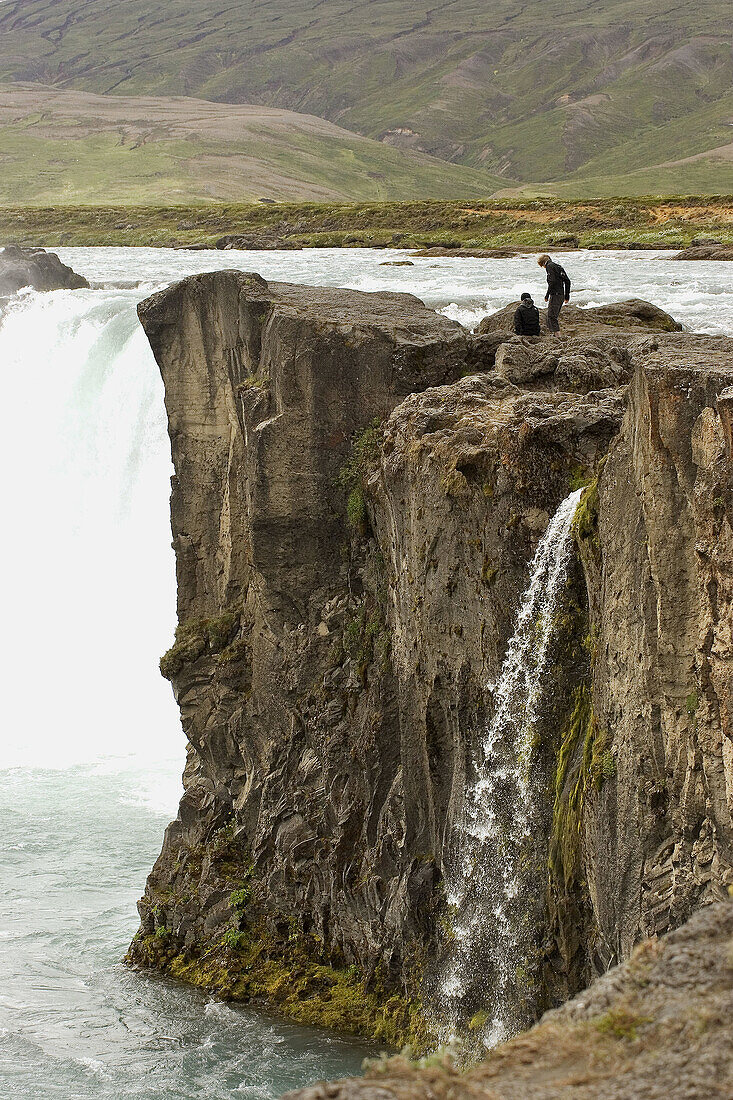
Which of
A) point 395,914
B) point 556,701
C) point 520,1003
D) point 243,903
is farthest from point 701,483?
point 243,903

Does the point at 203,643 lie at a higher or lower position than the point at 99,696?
higher

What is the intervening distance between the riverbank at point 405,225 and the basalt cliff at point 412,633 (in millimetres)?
42841

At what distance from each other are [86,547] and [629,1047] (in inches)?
→ 1180

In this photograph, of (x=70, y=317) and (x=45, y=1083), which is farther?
(x=70, y=317)

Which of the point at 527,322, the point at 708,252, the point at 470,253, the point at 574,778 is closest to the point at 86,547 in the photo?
the point at 527,322

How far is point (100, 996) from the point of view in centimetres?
1956

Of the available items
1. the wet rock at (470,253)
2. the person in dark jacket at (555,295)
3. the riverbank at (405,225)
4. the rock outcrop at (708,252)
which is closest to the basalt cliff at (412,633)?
the person in dark jacket at (555,295)

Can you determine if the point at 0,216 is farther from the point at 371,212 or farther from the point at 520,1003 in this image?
the point at 520,1003

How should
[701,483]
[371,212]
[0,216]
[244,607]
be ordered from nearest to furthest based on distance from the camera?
1. [701,483]
2. [244,607]
3. [371,212]
4. [0,216]

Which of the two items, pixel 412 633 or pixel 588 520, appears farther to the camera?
pixel 412 633

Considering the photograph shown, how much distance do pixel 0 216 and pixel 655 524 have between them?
10248cm

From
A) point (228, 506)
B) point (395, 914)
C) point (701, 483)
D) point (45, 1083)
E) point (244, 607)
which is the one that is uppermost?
point (701, 483)

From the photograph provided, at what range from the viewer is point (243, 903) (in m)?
19.6

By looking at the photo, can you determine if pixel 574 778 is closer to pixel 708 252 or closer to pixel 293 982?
pixel 293 982
